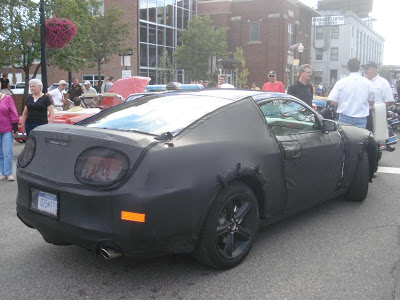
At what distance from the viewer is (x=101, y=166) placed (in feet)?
10.3

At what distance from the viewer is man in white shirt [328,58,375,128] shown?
706 cm

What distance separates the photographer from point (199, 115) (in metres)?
3.66

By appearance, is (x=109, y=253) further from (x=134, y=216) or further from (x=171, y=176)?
(x=171, y=176)

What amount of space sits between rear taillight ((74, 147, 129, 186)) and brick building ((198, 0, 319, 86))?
39276 mm

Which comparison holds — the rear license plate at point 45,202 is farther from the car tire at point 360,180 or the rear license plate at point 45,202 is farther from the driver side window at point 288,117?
the car tire at point 360,180

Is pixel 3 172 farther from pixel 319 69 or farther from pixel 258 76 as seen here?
pixel 319 69

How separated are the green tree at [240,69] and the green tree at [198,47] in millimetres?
4670

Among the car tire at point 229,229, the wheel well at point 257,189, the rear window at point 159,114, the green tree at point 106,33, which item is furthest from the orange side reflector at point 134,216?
the green tree at point 106,33

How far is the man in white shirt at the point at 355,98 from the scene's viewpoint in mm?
7062

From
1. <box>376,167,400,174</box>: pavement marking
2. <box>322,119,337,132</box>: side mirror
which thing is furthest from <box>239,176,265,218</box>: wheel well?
<box>376,167,400,174</box>: pavement marking

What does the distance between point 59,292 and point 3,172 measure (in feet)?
15.8

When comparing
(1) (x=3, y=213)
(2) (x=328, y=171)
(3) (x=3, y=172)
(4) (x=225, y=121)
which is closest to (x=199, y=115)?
(4) (x=225, y=121)

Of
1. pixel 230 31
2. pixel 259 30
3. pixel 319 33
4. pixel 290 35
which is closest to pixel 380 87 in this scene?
pixel 259 30

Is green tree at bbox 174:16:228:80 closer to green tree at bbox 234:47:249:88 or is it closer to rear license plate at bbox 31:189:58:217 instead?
green tree at bbox 234:47:249:88
